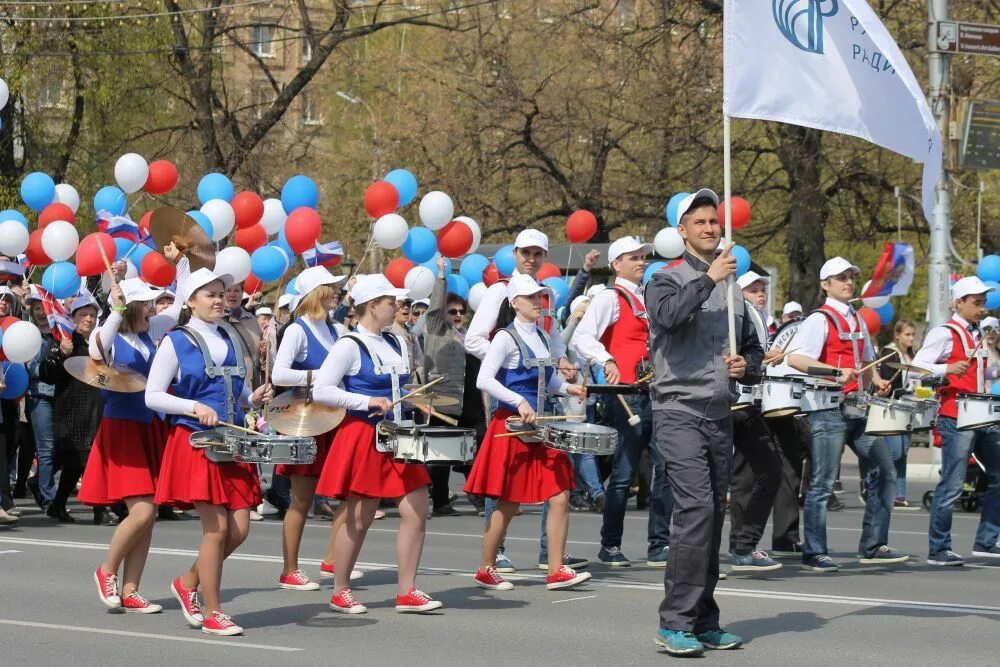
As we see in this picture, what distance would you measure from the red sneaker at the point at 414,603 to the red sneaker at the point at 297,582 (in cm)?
112

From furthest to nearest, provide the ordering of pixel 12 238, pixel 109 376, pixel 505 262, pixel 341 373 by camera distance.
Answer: pixel 505 262
pixel 12 238
pixel 109 376
pixel 341 373

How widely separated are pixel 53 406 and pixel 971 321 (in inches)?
316

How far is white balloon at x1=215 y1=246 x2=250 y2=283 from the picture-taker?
1388cm

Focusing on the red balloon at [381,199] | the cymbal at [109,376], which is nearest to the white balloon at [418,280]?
the red balloon at [381,199]

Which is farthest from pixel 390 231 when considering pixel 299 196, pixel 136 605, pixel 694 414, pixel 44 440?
pixel 694 414

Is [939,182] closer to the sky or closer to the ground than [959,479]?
closer to the sky

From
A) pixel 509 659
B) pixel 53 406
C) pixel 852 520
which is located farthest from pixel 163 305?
pixel 852 520

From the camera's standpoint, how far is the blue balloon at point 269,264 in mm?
15102

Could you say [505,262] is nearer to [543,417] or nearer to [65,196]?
[65,196]

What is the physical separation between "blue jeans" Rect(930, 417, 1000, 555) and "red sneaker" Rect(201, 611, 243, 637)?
539 cm

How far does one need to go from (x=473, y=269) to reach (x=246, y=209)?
3035 mm

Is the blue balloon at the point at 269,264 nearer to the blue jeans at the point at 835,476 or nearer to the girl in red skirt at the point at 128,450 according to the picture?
the girl in red skirt at the point at 128,450

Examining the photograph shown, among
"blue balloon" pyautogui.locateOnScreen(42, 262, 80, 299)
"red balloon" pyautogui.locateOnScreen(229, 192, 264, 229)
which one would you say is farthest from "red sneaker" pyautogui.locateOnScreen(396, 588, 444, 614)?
"red balloon" pyautogui.locateOnScreen(229, 192, 264, 229)

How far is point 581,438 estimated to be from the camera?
9.57 meters
